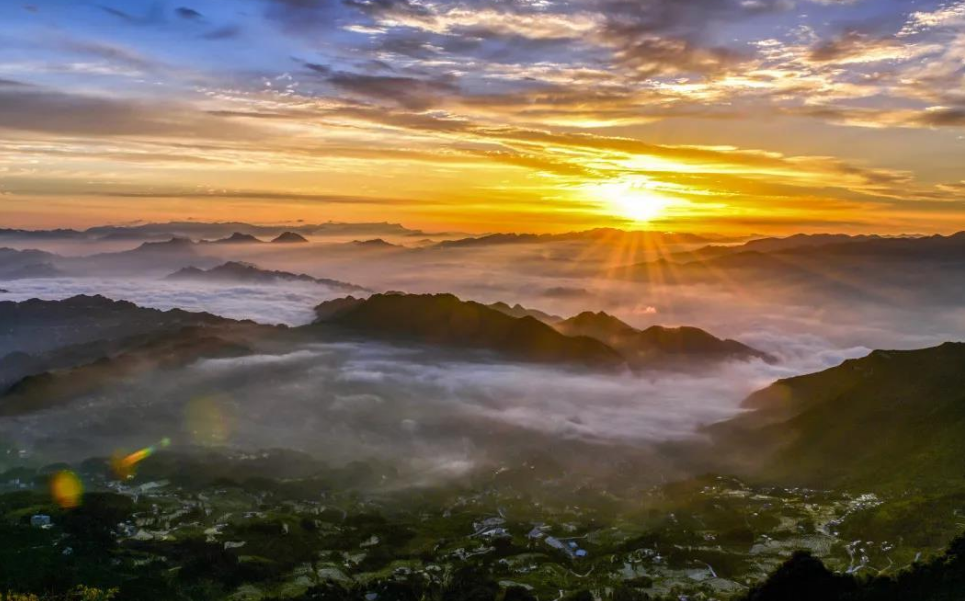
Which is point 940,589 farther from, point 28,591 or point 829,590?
point 28,591

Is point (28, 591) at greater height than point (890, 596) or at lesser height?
lesser

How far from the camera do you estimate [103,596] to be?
194500 mm

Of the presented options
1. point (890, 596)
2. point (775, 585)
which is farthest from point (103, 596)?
point (890, 596)

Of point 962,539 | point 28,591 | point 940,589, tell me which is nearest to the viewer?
point 940,589

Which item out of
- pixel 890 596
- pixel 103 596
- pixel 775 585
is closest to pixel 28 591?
pixel 103 596

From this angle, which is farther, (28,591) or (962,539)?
(28,591)

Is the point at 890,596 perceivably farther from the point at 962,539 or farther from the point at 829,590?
the point at 962,539

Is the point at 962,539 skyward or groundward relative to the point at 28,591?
skyward

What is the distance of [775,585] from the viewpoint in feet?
547

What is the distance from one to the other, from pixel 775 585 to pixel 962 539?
59.3m

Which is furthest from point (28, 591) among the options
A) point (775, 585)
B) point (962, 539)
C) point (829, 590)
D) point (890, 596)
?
point (962, 539)

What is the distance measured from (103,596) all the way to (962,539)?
231433 millimetres

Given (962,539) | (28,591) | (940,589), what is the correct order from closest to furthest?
1. (940,589)
2. (962,539)
3. (28,591)

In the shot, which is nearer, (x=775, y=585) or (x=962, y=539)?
(x=775, y=585)
